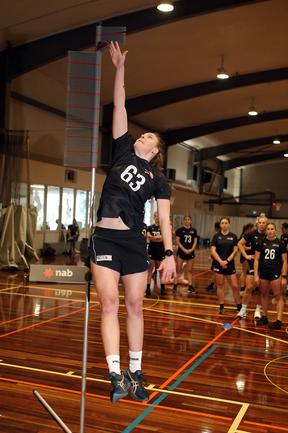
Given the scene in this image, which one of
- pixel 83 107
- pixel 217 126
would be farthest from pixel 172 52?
pixel 83 107

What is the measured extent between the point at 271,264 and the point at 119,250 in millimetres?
4516

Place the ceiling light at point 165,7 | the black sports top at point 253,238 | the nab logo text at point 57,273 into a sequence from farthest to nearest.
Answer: the ceiling light at point 165,7 < the black sports top at point 253,238 < the nab logo text at point 57,273

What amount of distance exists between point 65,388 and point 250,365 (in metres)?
2.07

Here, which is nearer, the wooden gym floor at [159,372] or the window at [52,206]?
the wooden gym floor at [159,372]

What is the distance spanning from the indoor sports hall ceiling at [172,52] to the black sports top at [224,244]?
462cm

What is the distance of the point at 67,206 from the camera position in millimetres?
16906

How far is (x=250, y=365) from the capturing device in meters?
5.22

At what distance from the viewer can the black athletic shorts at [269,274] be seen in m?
6.81

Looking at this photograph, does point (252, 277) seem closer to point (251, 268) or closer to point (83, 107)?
point (251, 268)

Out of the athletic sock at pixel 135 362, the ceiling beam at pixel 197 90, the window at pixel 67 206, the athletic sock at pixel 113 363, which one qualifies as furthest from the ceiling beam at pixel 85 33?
the athletic sock at pixel 113 363

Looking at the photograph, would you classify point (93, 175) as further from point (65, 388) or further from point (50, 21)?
point (50, 21)

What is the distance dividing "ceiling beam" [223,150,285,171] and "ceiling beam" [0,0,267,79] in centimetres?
1979

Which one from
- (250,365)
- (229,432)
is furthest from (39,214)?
(229,432)

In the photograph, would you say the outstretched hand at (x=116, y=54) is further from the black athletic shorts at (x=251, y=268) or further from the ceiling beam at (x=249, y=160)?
the ceiling beam at (x=249, y=160)
